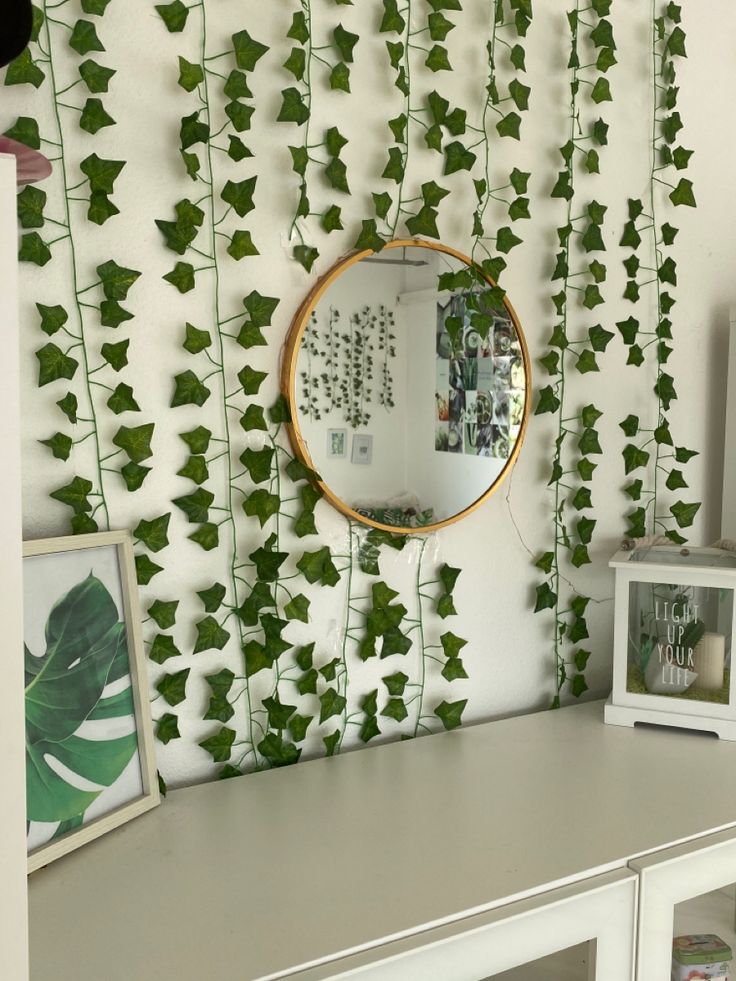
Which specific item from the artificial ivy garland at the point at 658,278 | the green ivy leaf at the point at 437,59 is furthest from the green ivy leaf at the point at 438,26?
the artificial ivy garland at the point at 658,278

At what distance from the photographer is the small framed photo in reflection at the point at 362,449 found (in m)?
1.56

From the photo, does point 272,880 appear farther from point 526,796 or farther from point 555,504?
point 555,504

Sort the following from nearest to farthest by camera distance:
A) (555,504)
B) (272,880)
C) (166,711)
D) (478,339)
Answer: (272,880) < (166,711) < (478,339) < (555,504)

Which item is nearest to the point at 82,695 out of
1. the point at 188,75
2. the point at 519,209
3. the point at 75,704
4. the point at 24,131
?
the point at 75,704

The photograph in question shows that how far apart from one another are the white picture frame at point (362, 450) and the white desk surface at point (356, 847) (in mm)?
481

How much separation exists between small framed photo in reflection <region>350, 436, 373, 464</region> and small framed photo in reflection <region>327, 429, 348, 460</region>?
17mm

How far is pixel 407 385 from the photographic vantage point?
1610 millimetres

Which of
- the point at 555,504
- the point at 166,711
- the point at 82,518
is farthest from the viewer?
the point at 555,504

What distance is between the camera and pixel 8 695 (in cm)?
69

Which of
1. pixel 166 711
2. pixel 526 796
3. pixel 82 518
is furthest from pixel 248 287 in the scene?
pixel 526 796

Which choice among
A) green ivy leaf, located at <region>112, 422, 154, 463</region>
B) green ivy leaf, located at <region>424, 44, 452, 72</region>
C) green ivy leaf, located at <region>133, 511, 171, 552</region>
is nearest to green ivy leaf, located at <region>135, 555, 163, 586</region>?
green ivy leaf, located at <region>133, 511, 171, 552</region>

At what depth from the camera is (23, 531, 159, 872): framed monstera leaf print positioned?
1.21 meters

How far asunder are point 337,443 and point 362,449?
0.05 meters

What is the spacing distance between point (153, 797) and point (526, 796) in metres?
0.53
